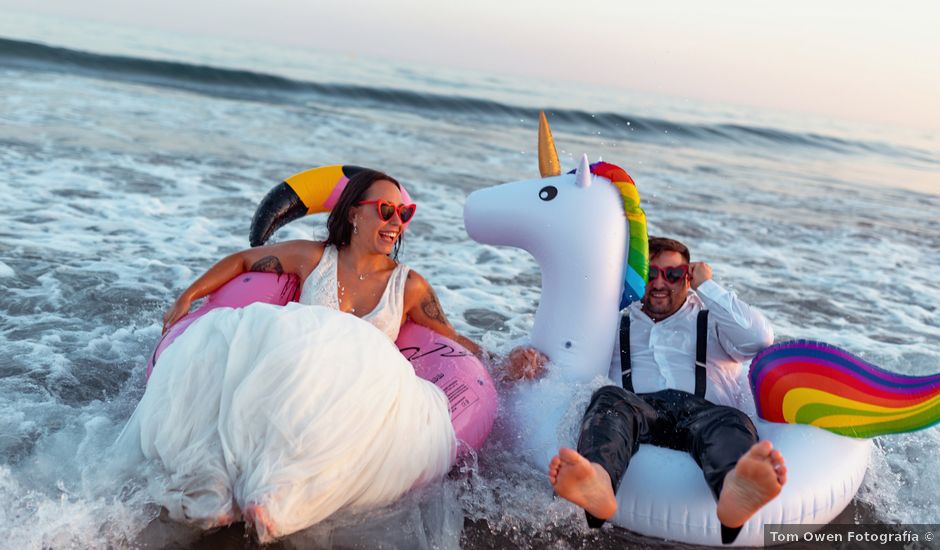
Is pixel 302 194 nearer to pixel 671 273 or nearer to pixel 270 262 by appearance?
pixel 270 262

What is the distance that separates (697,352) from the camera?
3572 millimetres

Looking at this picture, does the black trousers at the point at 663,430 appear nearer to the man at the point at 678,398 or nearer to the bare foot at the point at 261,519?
the man at the point at 678,398

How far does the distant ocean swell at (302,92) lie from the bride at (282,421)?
14.6m

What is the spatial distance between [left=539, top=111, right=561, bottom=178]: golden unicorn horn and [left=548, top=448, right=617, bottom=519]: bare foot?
1696 mm

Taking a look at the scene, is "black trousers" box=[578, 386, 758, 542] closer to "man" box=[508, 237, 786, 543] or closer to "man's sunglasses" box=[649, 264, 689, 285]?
"man" box=[508, 237, 786, 543]

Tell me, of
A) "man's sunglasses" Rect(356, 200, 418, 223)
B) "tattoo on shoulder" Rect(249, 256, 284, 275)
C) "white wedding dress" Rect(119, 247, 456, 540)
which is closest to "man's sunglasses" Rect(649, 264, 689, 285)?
"man's sunglasses" Rect(356, 200, 418, 223)

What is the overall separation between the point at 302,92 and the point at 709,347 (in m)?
15.9

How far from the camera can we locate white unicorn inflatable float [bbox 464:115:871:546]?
3.18m

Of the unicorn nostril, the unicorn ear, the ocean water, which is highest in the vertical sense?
the unicorn ear

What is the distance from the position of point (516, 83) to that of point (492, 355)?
2498 cm

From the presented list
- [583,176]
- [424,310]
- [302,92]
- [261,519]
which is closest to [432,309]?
[424,310]

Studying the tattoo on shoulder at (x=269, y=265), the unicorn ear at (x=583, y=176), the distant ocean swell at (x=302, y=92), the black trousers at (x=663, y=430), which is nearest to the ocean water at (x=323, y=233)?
the distant ocean swell at (x=302, y=92)

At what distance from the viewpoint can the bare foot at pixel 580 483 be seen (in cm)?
258

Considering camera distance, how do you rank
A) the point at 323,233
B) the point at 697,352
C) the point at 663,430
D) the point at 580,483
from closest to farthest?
1. the point at 580,483
2. the point at 663,430
3. the point at 697,352
4. the point at 323,233
